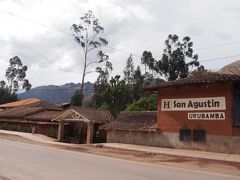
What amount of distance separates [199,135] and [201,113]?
1470 millimetres

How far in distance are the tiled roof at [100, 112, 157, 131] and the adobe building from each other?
1.80 metres

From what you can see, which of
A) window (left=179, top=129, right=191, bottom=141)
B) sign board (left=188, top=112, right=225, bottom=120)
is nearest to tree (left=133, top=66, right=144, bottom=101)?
window (left=179, top=129, right=191, bottom=141)

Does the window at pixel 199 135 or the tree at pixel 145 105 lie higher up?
the tree at pixel 145 105

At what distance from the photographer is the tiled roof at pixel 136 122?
29.6m

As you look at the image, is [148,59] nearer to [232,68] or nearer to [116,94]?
[116,94]

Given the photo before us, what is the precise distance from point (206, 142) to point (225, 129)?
1609 mm

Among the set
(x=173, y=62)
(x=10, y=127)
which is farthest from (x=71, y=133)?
(x=173, y=62)

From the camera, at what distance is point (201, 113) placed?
83.3 ft

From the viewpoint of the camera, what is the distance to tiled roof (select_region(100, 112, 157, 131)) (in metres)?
29.6

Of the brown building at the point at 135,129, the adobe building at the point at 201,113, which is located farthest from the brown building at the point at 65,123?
the adobe building at the point at 201,113

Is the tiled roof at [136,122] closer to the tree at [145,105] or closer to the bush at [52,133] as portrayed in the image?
the bush at [52,133]

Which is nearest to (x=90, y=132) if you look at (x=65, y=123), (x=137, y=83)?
(x=65, y=123)

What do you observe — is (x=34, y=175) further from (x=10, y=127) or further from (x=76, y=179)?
(x=10, y=127)

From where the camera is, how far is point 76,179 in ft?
40.0
